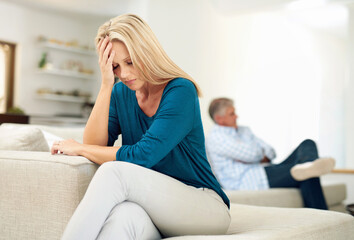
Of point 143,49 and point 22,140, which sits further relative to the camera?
point 22,140

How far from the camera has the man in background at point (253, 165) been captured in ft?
10.4

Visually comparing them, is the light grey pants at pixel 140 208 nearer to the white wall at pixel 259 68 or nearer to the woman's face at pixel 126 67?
the woman's face at pixel 126 67

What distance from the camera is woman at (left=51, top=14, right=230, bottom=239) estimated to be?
1.24 metres

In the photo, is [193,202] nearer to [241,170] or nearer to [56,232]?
[56,232]

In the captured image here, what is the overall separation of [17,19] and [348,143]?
16.5ft

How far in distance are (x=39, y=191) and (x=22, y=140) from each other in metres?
0.38

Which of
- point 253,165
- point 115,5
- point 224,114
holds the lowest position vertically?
point 253,165

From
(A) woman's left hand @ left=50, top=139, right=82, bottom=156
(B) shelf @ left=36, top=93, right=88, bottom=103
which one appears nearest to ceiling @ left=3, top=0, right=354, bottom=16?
(B) shelf @ left=36, top=93, right=88, bottom=103

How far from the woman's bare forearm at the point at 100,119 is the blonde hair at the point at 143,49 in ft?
0.64

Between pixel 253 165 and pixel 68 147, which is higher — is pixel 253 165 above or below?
below

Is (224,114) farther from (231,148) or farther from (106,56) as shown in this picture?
(106,56)

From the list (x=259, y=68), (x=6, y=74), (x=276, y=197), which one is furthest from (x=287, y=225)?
(x=6, y=74)

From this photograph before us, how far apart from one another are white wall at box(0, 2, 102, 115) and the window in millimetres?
94

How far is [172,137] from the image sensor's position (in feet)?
4.72
